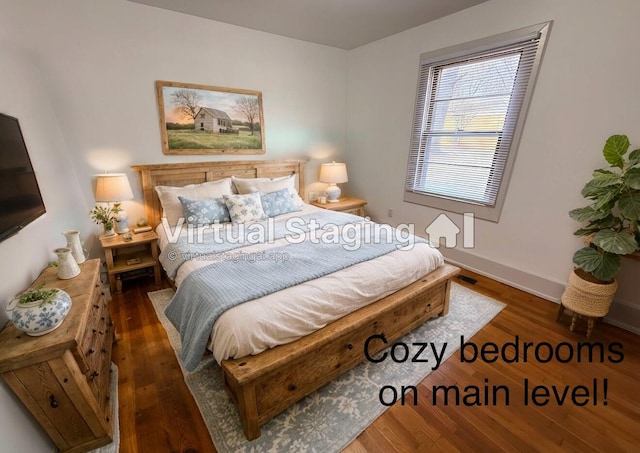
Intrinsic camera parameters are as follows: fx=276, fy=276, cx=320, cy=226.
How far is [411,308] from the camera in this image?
1.95 metres

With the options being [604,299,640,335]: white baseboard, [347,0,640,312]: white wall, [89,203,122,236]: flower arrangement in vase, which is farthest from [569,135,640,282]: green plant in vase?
[89,203,122,236]: flower arrangement in vase

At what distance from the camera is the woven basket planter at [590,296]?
185 centimetres

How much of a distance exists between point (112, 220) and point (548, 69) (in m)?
3.99

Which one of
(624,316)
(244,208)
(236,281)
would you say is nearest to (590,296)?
(624,316)

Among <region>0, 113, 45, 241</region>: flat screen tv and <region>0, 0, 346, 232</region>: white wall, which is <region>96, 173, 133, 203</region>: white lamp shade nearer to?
<region>0, 0, 346, 232</region>: white wall

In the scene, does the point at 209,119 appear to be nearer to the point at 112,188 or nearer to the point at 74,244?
the point at 112,188

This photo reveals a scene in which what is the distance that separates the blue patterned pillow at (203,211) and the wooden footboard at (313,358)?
4.73ft

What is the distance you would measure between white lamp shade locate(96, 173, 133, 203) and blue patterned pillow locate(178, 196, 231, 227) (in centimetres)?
47

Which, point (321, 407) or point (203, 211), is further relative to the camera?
point (203, 211)

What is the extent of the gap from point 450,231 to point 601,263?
1.40 metres

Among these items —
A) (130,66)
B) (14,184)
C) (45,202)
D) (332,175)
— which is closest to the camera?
(14,184)

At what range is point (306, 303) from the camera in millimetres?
1466

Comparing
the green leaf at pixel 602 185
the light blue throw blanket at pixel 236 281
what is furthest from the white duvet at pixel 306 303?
the green leaf at pixel 602 185

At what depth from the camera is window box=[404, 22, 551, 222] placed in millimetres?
2355
